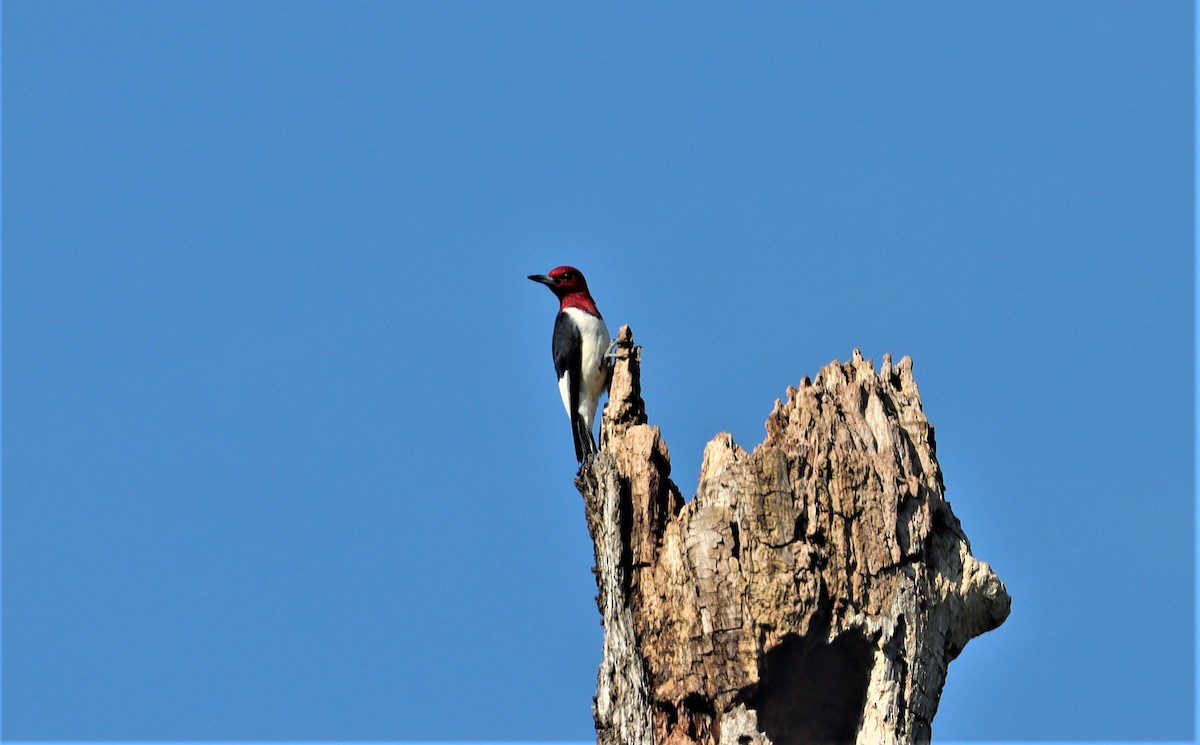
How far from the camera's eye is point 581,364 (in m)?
13.4

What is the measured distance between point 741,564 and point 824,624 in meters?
0.62

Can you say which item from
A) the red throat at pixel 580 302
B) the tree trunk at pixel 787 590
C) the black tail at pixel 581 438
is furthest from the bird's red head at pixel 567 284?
the tree trunk at pixel 787 590

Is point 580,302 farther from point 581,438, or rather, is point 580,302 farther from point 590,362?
point 581,438

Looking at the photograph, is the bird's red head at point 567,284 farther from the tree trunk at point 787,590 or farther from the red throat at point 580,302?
the tree trunk at point 787,590

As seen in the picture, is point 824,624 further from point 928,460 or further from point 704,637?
point 928,460

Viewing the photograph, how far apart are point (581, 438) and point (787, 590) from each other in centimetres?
380

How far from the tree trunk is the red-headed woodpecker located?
8.30 feet

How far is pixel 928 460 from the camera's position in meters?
11.0

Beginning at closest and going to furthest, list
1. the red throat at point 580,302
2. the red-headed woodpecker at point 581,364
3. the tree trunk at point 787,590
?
the tree trunk at point 787,590
the red-headed woodpecker at point 581,364
the red throat at point 580,302

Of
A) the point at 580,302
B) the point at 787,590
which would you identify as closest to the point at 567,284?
the point at 580,302

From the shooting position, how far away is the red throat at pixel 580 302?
1372 centimetres

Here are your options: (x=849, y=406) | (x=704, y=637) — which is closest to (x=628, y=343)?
(x=849, y=406)

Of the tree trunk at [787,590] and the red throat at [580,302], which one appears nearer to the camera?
the tree trunk at [787,590]

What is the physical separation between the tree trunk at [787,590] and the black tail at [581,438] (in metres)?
2.59
